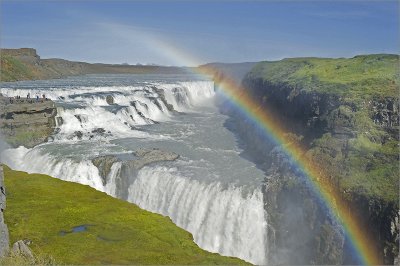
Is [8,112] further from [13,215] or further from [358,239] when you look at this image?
[358,239]

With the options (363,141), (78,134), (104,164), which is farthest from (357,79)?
(78,134)

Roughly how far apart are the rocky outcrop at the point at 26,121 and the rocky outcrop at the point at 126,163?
10.5 meters

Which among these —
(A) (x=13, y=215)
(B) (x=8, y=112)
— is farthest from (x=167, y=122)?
(A) (x=13, y=215)

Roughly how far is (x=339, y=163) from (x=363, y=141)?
93.4 inches

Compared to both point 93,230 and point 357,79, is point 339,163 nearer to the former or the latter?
point 357,79

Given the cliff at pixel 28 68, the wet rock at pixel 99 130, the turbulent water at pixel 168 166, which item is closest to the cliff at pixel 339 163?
the turbulent water at pixel 168 166

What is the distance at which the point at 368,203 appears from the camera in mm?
24266

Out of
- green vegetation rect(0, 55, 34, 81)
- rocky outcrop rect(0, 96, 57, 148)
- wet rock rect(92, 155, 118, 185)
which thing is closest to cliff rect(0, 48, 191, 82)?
green vegetation rect(0, 55, 34, 81)

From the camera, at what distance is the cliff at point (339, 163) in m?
24.3

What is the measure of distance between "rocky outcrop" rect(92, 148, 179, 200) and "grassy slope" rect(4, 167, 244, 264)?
5737 millimetres

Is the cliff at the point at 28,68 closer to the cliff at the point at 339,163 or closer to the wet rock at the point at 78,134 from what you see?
the wet rock at the point at 78,134

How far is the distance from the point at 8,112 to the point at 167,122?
72.2 ft

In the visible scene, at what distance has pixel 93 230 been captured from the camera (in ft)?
69.1

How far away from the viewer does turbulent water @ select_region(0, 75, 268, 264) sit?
27750 millimetres
